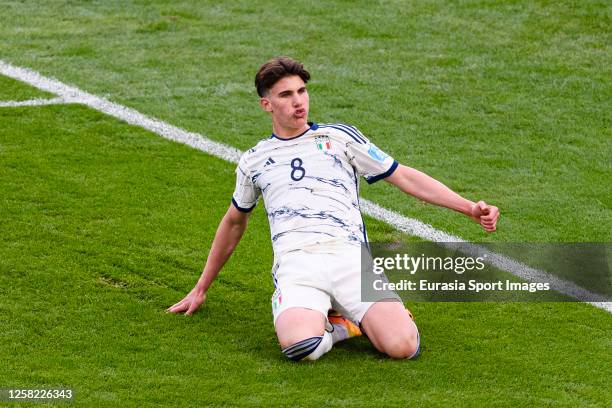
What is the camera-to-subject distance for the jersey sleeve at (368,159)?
6852mm

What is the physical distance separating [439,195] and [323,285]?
2.37 ft

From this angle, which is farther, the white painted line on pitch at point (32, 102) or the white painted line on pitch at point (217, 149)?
the white painted line on pitch at point (32, 102)

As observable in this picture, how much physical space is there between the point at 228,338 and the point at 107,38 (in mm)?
6002

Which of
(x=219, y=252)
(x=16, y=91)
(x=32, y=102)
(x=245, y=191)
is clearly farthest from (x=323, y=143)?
(x=16, y=91)

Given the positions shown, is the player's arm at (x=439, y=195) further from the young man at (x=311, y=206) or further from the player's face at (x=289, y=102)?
the player's face at (x=289, y=102)

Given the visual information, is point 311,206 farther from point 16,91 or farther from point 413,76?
point 16,91

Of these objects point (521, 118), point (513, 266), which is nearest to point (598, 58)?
point (521, 118)

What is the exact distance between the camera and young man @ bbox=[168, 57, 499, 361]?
663 centimetres

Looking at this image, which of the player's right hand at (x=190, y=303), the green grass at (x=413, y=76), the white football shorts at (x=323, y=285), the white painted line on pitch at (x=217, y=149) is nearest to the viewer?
the white football shorts at (x=323, y=285)

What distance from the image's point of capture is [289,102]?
6832mm

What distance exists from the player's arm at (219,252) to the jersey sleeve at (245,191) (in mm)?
36

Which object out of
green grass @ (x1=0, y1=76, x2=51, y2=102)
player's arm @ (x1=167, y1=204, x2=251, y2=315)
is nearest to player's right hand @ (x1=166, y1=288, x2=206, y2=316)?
player's arm @ (x1=167, y1=204, x2=251, y2=315)

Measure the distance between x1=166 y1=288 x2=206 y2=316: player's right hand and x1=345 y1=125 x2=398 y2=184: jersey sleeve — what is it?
106 cm

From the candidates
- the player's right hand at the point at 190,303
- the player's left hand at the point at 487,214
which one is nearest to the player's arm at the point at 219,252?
the player's right hand at the point at 190,303
